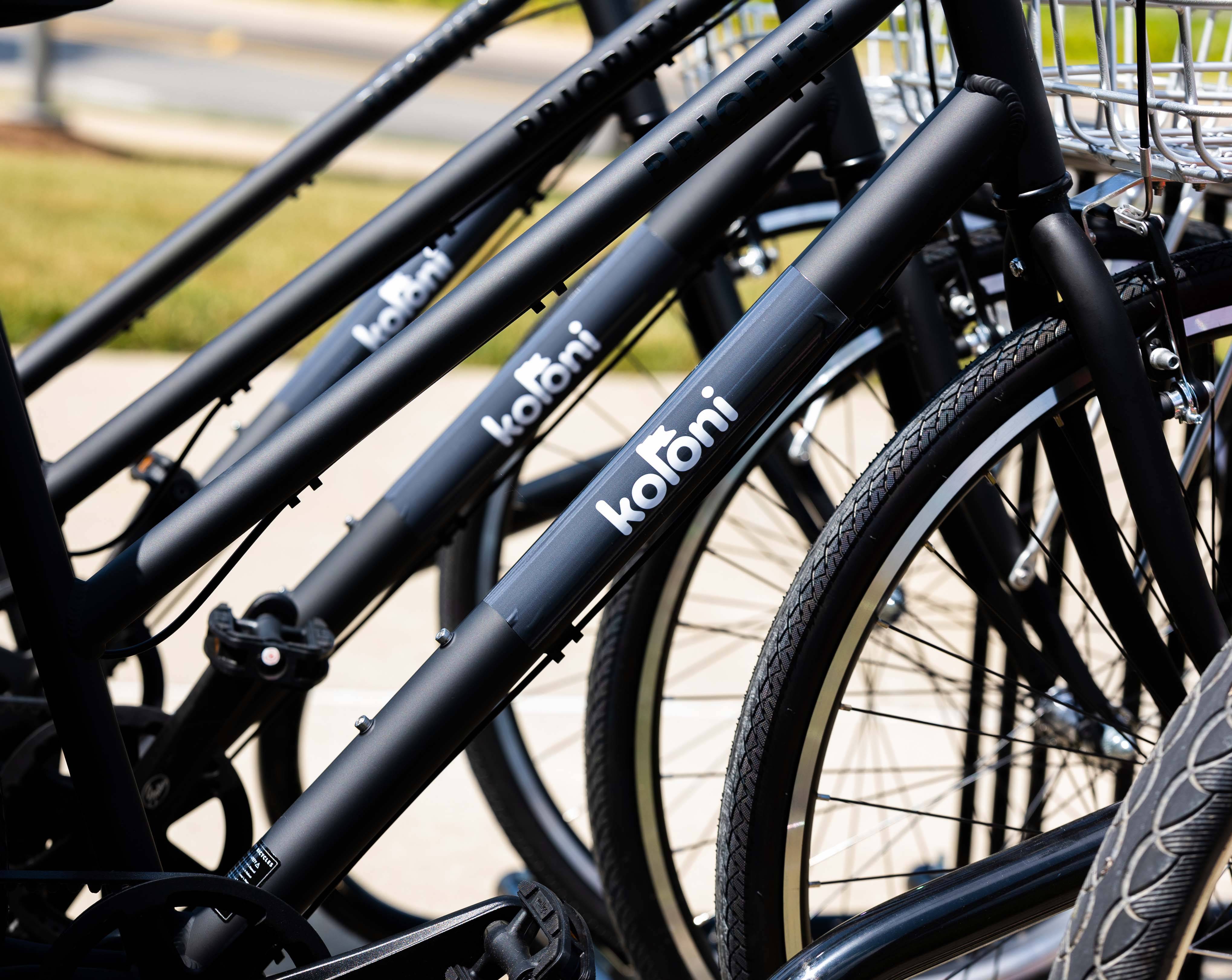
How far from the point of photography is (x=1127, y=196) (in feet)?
5.36

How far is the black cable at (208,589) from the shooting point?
0.90 m

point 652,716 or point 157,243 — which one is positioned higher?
point 157,243

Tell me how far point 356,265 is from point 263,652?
0.34 meters

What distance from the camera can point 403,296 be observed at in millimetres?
1350

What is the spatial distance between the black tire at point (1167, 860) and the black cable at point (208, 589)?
57cm

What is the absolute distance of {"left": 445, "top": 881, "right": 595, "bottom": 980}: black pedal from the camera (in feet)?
2.73

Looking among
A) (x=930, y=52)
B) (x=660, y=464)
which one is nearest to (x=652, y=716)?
(x=660, y=464)

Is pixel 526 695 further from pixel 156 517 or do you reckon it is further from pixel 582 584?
pixel 582 584

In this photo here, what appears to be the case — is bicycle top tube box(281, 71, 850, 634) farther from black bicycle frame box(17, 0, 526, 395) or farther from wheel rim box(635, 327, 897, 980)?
black bicycle frame box(17, 0, 526, 395)

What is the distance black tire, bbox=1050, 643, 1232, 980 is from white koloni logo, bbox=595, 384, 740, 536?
0.35 meters

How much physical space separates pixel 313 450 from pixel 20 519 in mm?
211

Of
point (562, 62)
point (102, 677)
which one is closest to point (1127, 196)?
point (102, 677)

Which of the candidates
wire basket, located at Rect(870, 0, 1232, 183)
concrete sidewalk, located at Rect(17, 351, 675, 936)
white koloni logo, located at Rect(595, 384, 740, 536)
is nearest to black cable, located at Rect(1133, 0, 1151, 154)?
wire basket, located at Rect(870, 0, 1232, 183)

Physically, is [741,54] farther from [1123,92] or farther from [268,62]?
[268,62]
